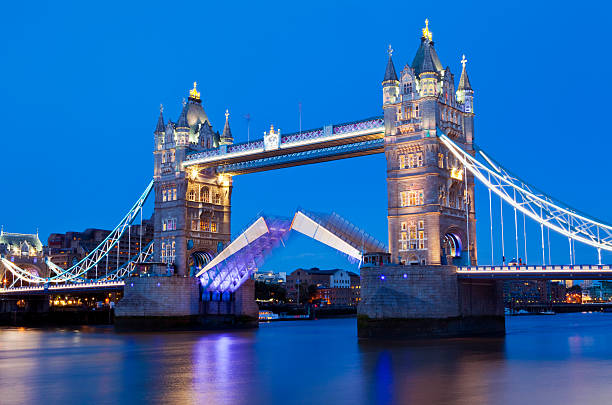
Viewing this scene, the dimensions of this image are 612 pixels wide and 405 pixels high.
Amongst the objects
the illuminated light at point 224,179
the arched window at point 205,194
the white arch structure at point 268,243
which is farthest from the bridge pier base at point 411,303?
Result: the illuminated light at point 224,179

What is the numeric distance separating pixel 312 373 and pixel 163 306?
35.8 m

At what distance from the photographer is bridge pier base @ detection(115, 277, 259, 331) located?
64.4m

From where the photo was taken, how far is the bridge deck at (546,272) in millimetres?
42888

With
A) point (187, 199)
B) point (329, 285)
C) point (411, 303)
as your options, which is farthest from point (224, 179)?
point (329, 285)

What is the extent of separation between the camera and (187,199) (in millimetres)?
68625

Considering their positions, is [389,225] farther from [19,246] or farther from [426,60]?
[19,246]

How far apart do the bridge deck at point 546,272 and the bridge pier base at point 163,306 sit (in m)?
28.8

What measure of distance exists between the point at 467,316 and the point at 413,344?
8214 millimetres

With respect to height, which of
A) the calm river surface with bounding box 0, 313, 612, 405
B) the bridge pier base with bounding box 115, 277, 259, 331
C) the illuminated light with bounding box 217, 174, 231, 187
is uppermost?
the illuminated light with bounding box 217, 174, 231, 187

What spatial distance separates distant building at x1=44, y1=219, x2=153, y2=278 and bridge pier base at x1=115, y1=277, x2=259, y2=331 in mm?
81363

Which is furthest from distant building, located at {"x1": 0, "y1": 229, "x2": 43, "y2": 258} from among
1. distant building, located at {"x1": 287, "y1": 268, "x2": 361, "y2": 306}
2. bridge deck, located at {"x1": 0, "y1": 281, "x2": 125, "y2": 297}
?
distant building, located at {"x1": 287, "y1": 268, "x2": 361, "y2": 306}

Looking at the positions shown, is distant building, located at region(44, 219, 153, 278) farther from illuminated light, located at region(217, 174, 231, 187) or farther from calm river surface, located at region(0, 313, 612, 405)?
calm river surface, located at region(0, 313, 612, 405)

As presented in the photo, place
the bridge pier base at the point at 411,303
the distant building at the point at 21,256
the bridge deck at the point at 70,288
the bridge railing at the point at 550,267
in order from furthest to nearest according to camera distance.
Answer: the distant building at the point at 21,256
the bridge deck at the point at 70,288
the bridge pier base at the point at 411,303
the bridge railing at the point at 550,267

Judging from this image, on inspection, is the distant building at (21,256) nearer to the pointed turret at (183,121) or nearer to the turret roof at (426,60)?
the pointed turret at (183,121)
